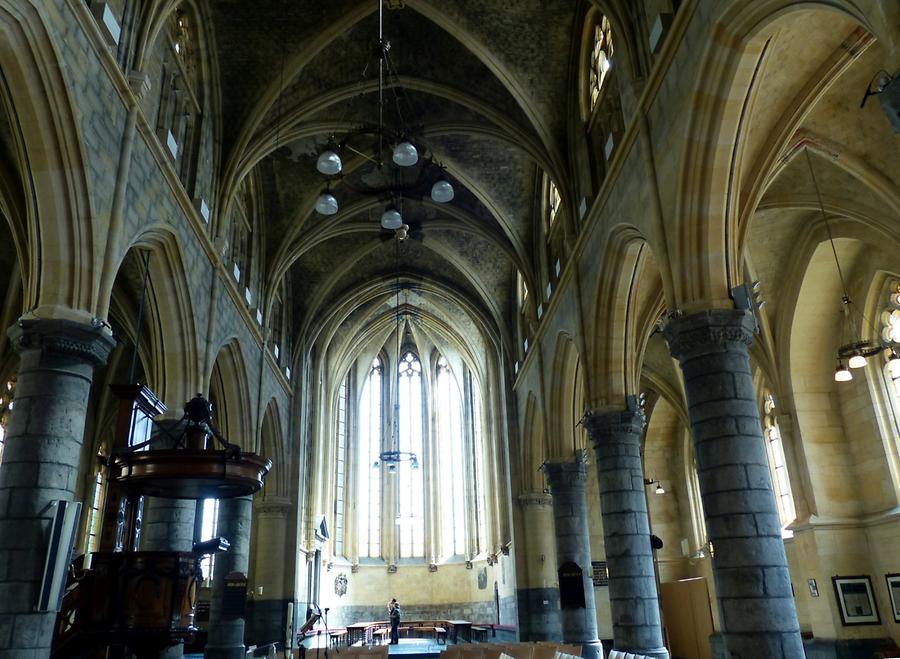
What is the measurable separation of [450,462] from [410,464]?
2039 mm

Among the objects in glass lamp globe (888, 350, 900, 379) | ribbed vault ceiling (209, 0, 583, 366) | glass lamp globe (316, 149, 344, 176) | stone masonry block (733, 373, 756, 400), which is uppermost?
ribbed vault ceiling (209, 0, 583, 366)

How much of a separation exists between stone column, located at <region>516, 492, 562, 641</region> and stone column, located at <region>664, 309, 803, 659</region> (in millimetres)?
13266

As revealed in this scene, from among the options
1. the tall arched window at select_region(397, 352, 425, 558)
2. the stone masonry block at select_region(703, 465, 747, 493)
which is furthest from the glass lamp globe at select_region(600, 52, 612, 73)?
the tall arched window at select_region(397, 352, 425, 558)

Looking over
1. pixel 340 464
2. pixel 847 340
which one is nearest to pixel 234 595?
pixel 847 340

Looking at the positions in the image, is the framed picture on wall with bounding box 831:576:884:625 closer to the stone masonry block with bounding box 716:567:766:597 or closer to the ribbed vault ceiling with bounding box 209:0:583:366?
the stone masonry block with bounding box 716:567:766:597

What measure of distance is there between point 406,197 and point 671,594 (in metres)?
14.0

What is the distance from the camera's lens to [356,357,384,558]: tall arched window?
111 ft

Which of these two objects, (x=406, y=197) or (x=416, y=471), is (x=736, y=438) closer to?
(x=406, y=197)

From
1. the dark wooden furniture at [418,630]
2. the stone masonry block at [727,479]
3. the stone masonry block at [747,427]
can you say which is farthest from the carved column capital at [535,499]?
the stone masonry block at [747,427]

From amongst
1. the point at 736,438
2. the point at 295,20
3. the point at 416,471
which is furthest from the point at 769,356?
the point at 416,471

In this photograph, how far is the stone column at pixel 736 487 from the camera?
780cm

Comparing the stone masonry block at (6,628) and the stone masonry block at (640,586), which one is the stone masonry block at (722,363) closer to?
the stone masonry block at (640,586)

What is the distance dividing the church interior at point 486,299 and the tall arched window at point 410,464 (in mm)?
3965

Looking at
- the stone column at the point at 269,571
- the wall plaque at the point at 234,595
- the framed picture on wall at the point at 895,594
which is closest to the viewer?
the framed picture on wall at the point at 895,594
